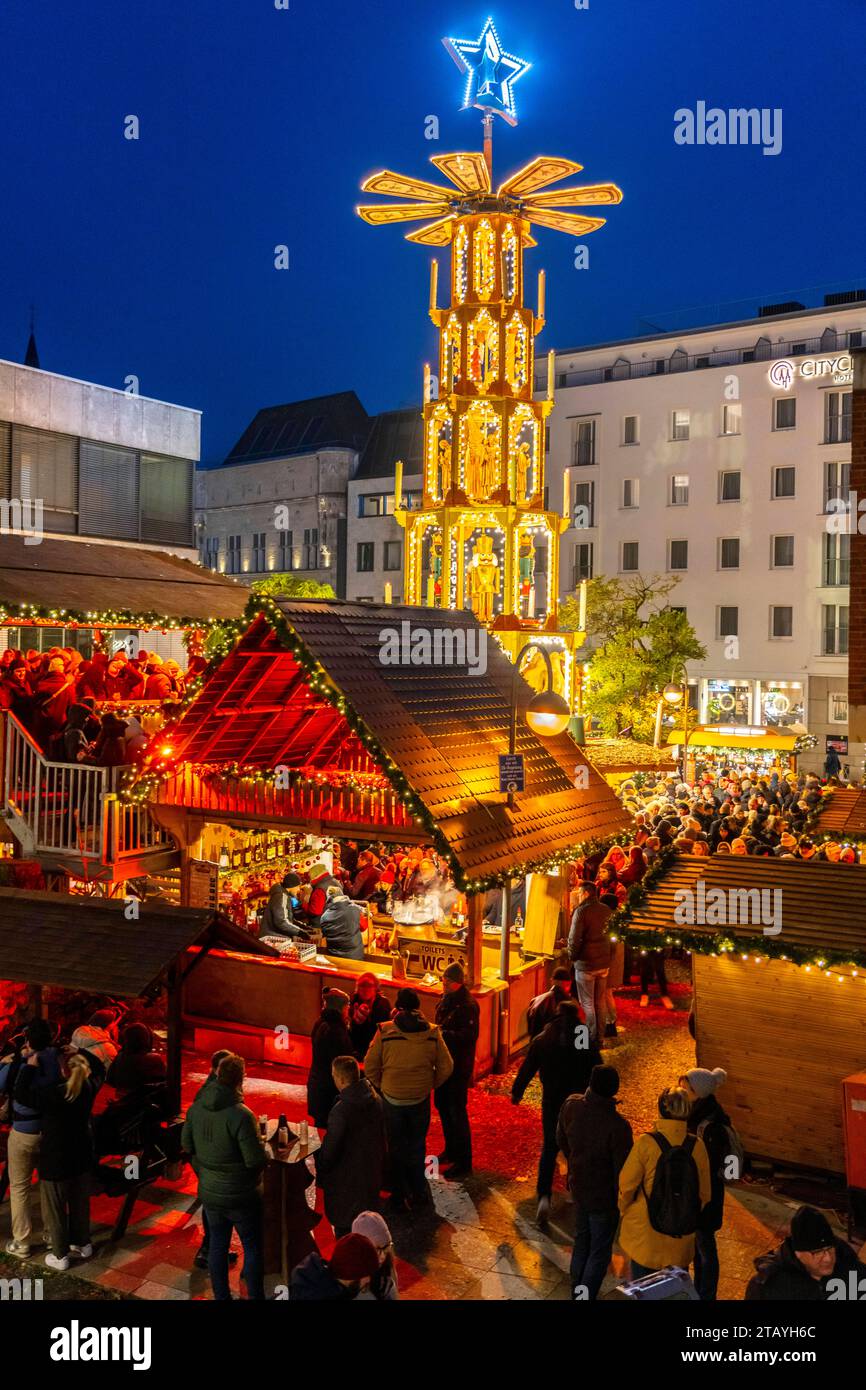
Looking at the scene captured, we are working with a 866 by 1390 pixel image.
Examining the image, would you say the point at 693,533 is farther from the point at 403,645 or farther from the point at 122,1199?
the point at 122,1199

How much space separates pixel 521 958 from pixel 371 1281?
26.0 feet

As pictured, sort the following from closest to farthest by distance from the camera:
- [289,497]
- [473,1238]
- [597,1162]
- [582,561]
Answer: [597,1162] < [473,1238] < [582,561] < [289,497]

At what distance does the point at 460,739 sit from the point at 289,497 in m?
49.8

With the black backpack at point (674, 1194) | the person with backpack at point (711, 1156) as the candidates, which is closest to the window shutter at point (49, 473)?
the person with backpack at point (711, 1156)

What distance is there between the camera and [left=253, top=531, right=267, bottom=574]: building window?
60.5 metres

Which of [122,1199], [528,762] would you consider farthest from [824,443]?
[122,1199]

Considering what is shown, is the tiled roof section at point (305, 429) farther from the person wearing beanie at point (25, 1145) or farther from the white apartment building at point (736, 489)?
the person wearing beanie at point (25, 1145)

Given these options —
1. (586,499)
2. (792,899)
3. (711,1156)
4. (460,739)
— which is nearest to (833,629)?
(586,499)

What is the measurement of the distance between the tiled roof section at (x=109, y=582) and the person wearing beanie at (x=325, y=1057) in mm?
6217

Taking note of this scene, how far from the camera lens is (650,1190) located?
623 centimetres

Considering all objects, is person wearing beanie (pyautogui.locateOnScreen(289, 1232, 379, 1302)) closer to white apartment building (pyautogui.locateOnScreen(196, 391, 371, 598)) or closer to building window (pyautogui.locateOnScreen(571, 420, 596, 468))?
building window (pyautogui.locateOnScreen(571, 420, 596, 468))

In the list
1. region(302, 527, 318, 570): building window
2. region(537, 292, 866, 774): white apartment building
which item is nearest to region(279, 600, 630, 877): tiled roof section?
region(537, 292, 866, 774): white apartment building

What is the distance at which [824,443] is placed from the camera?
143 ft
